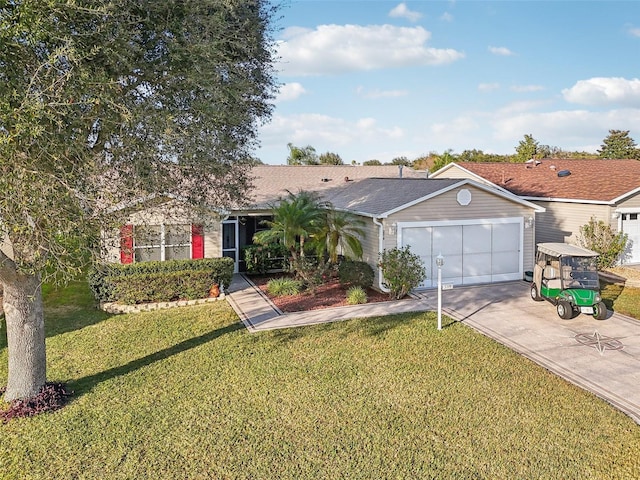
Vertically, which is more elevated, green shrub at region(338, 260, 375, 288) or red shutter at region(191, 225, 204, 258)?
red shutter at region(191, 225, 204, 258)

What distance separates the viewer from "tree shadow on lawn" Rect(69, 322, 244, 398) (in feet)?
28.5

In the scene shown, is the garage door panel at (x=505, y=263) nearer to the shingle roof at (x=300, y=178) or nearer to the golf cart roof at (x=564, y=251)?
the golf cart roof at (x=564, y=251)

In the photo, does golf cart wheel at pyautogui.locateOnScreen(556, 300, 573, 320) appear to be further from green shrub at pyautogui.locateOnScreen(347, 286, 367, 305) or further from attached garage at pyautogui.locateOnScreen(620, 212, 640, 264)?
attached garage at pyautogui.locateOnScreen(620, 212, 640, 264)

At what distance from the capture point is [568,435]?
6.77m

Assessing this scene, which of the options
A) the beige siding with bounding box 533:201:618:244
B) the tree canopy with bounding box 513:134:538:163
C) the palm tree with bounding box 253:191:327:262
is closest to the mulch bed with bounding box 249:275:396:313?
the palm tree with bounding box 253:191:327:262

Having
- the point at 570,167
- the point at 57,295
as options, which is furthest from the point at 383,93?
the point at 57,295

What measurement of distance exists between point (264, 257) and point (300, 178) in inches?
294

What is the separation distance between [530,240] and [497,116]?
13.9 m

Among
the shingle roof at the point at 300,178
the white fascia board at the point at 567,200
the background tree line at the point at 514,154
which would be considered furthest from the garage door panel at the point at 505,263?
the background tree line at the point at 514,154

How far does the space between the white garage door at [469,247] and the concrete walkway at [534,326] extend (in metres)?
0.63

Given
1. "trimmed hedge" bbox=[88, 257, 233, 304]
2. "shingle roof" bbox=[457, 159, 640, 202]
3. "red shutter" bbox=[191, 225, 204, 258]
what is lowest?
"trimmed hedge" bbox=[88, 257, 233, 304]

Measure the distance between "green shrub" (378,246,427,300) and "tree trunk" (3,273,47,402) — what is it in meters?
9.98

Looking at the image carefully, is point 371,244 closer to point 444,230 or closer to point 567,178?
point 444,230

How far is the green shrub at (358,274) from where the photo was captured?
1587cm
